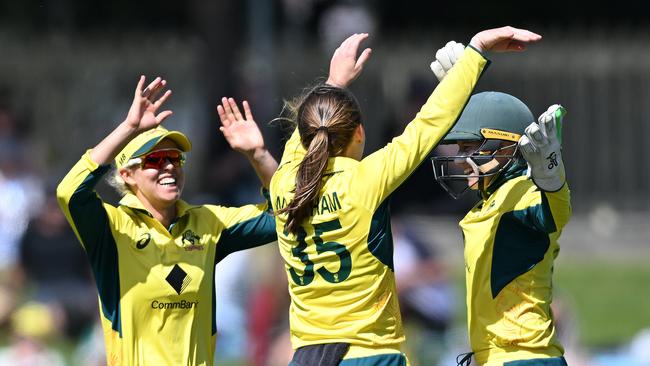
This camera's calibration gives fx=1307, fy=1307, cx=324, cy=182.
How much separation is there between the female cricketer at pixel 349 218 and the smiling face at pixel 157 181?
2.02 ft

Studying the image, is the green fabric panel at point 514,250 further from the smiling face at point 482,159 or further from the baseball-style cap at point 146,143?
the baseball-style cap at point 146,143

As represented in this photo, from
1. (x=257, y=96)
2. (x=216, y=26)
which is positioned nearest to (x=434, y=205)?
(x=257, y=96)

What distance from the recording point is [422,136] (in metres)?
5.04

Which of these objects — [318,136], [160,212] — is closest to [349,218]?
[318,136]

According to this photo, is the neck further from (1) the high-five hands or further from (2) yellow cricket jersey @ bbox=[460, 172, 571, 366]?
(1) the high-five hands

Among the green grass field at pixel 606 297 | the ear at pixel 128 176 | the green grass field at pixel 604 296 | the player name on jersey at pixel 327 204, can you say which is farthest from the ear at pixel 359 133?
the green grass field at pixel 606 297

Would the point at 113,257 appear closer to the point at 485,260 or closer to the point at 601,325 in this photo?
the point at 485,260

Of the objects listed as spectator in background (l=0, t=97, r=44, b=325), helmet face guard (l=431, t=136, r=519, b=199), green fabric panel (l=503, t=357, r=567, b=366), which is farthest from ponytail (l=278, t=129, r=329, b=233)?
spectator in background (l=0, t=97, r=44, b=325)

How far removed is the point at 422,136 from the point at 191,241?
4.03 ft

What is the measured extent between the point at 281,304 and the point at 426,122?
5.14 meters

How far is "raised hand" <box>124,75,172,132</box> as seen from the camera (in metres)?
5.34

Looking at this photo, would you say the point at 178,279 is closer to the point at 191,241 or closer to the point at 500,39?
the point at 191,241

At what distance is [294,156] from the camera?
18.0 ft

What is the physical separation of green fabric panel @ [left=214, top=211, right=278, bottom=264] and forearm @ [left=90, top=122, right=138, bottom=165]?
687 mm
